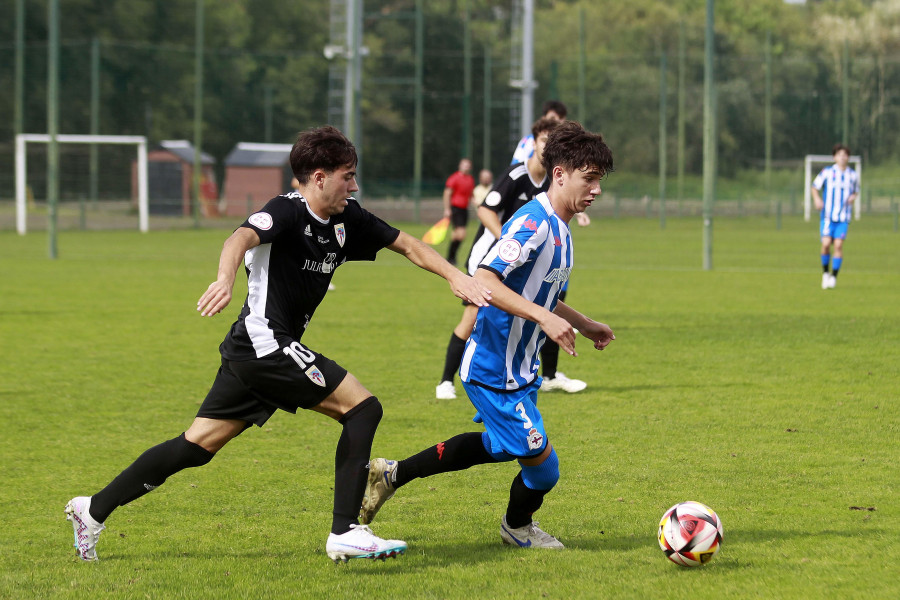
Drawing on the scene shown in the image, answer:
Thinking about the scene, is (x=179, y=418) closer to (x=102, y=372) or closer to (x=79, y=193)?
(x=102, y=372)

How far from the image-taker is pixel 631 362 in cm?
1039

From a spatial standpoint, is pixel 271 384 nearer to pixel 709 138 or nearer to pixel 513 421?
pixel 513 421

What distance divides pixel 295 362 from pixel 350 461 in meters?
0.45

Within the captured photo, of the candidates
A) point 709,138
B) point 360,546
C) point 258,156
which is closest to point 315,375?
point 360,546

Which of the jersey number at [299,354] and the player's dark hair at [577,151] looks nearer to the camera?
the jersey number at [299,354]

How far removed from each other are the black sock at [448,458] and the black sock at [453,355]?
3202 mm

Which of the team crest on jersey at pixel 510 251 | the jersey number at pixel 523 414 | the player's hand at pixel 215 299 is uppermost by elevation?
the team crest on jersey at pixel 510 251

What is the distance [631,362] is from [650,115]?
143ft

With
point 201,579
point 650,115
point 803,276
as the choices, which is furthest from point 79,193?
point 201,579

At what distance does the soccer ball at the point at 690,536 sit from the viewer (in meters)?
4.54

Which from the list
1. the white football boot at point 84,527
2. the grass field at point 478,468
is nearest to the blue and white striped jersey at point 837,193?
the grass field at point 478,468

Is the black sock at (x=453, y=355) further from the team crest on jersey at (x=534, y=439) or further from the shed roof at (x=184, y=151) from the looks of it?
the shed roof at (x=184, y=151)

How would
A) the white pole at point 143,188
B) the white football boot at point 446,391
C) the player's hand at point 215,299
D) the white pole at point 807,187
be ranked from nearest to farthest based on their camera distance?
the player's hand at point 215,299 → the white football boot at point 446,391 → the white pole at point 143,188 → the white pole at point 807,187

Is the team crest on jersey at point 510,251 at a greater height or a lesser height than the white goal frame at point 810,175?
lesser
